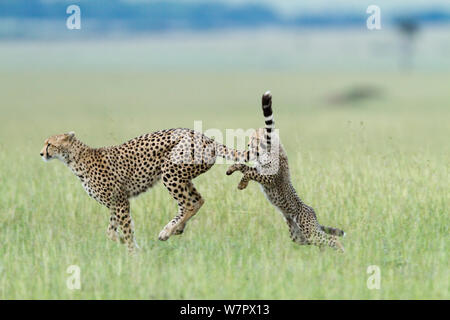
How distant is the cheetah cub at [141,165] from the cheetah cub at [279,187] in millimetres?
144

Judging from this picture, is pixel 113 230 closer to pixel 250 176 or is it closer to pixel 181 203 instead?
pixel 181 203

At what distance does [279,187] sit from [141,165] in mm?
1328

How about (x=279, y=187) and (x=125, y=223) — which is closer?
(x=125, y=223)

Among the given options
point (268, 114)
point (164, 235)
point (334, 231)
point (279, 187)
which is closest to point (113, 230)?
point (164, 235)

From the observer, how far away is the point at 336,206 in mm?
7656

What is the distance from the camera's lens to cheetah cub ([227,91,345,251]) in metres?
6.72

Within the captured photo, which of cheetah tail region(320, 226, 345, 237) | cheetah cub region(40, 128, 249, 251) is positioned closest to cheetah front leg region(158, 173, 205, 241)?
cheetah cub region(40, 128, 249, 251)

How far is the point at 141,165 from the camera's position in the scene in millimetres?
6824

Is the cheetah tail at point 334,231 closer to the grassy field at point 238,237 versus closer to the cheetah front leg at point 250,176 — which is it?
the grassy field at point 238,237

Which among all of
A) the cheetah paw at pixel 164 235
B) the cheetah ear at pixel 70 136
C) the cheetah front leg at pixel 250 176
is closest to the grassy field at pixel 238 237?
the cheetah paw at pixel 164 235

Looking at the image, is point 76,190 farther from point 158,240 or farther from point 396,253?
point 396,253

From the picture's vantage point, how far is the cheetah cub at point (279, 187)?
672cm

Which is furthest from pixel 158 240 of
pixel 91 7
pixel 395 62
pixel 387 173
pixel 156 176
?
pixel 91 7

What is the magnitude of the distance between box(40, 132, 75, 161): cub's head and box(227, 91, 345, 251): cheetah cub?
155cm
